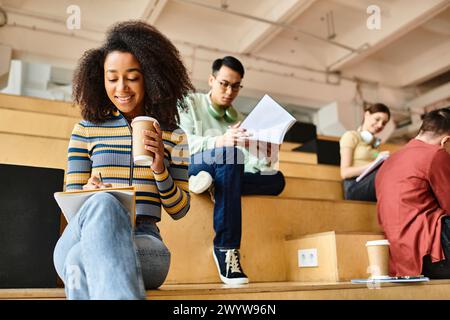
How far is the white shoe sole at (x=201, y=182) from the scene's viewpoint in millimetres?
1398

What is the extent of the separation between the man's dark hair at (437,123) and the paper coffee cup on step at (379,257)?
45cm

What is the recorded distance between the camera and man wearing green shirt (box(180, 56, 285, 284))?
52.2 inches

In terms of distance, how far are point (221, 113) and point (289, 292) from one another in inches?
31.1

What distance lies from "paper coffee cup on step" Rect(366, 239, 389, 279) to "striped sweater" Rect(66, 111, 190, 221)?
64 centimetres

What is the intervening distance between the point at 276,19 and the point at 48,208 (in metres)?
3.38

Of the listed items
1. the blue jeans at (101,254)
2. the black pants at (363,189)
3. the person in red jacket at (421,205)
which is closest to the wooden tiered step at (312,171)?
the black pants at (363,189)

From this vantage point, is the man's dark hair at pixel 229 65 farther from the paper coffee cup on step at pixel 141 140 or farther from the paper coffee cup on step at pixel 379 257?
the paper coffee cup on step at pixel 141 140

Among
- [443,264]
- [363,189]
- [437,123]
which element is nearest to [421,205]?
[443,264]

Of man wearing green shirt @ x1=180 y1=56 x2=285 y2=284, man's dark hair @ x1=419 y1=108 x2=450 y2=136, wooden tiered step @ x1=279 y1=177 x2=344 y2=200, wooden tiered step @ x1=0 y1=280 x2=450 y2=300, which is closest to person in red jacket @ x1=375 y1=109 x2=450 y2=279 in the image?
man's dark hair @ x1=419 y1=108 x2=450 y2=136

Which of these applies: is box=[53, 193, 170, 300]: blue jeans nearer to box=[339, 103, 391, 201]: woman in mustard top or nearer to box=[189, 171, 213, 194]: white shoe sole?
box=[189, 171, 213, 194]: white shoe sole

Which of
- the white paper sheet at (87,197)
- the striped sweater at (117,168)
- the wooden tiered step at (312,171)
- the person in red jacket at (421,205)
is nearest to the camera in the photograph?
the white paper sheet at (87,197)

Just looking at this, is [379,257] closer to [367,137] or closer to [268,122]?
[268,122]

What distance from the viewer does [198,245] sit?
1442 millimetres
